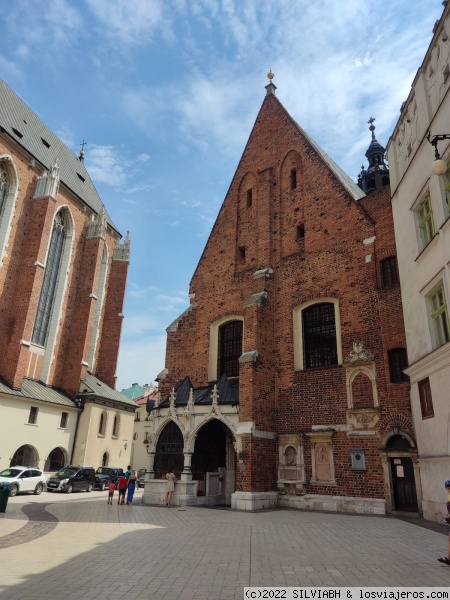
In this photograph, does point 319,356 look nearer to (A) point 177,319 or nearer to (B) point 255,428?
(B) point 255,428

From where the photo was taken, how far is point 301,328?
17.6 meters

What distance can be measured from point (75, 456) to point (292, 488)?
18.5 meters

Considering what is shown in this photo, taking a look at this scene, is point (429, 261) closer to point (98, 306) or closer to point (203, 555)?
point (203, 555)

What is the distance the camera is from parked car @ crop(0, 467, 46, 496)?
20.3 meters

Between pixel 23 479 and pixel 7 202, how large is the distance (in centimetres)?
1710

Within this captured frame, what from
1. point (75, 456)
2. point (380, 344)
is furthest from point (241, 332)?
point (75, 456)

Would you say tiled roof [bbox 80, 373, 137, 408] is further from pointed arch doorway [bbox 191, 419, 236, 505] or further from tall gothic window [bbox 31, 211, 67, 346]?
pointed arch doorway [bbox 191, 419, 236, 505]

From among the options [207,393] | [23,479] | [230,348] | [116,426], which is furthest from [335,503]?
[116,426]

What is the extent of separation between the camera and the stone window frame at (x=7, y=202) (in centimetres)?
2719

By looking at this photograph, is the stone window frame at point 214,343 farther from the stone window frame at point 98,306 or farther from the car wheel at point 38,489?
the stone window frame at point 98,306

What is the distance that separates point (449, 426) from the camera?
10719mm

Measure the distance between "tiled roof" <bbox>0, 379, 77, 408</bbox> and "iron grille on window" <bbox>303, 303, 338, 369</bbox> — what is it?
17063 mm

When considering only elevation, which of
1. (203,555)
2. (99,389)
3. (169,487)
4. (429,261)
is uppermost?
(429,261)

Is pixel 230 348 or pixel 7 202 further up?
pixel 7 202
